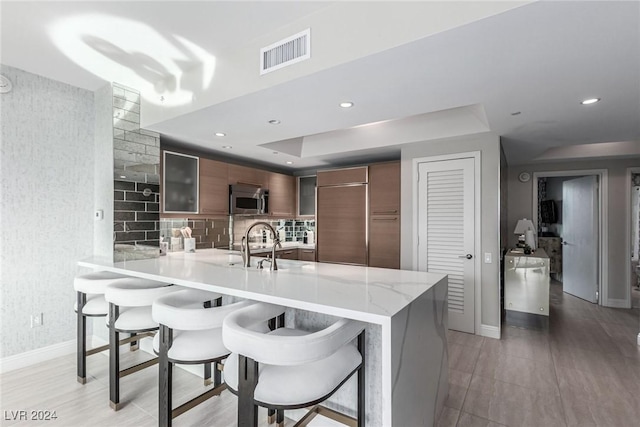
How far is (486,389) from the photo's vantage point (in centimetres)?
226

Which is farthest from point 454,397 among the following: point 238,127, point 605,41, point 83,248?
point 83,248

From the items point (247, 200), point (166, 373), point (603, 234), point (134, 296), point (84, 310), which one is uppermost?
point (247, 200)

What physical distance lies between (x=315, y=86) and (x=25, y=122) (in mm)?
2526

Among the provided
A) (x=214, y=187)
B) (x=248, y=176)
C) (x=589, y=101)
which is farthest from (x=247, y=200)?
(x=589, y=101)

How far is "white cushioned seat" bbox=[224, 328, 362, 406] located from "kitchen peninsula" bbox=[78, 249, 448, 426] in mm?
194

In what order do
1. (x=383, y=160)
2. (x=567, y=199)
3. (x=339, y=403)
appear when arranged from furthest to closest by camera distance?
(x=567, y=199)
(x=383, y=160)
(x=339, y=403)

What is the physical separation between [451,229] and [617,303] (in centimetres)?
322

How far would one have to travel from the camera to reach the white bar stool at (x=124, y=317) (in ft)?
6.10

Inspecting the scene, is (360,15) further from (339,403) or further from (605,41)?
(339,403)

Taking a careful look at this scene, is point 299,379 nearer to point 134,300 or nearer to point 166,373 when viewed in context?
point 166,373

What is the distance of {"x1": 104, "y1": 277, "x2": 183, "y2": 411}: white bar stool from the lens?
186 centimetres

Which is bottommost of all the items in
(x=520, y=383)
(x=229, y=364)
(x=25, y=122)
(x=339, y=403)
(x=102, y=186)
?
(x=520, y=383)

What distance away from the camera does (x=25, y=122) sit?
100 inches

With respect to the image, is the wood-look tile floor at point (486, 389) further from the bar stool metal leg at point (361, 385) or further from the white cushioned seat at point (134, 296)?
the white cushioned seat at point (134, 296)
